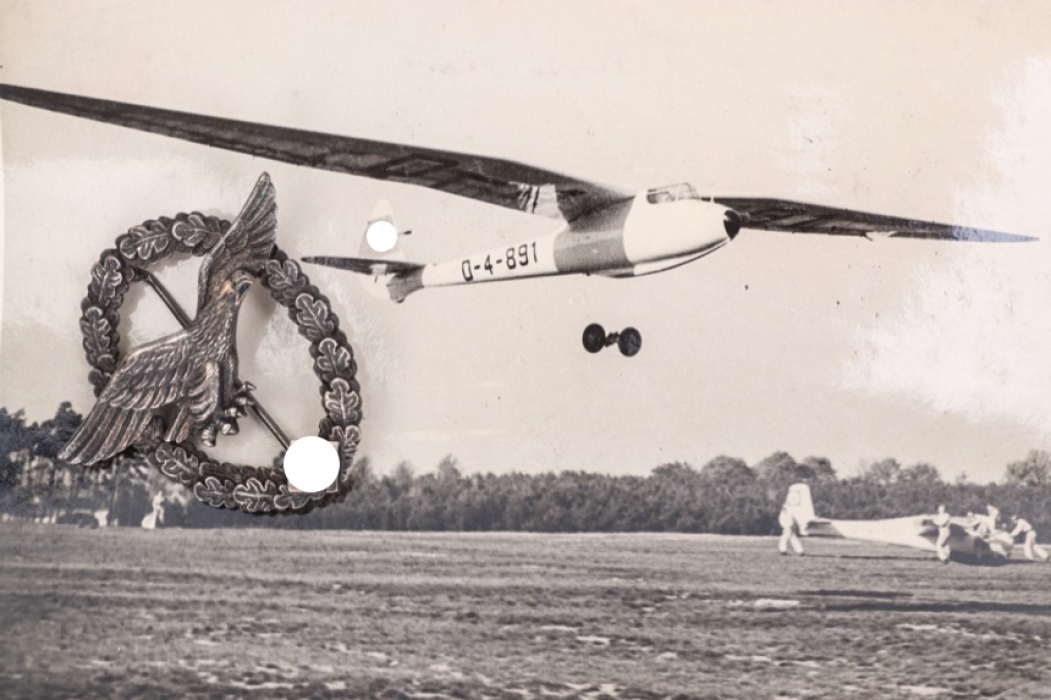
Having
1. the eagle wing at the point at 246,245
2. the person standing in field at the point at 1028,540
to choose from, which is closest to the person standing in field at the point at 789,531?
the person standing in field at the point at 1028,540

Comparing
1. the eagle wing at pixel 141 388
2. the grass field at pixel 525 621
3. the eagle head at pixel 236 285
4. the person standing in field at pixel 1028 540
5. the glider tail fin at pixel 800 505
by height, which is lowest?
the grass field at pixel 525 621

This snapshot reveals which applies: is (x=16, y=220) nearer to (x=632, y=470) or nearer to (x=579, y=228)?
(x=579, y=228)

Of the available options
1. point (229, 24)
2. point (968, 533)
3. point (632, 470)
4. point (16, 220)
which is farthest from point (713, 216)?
point (16, 220)

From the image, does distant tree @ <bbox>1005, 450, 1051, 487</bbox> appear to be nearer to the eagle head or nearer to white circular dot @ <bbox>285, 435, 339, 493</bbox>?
white circular dot @ <bbox>285, 435, 339, 493</bbox>

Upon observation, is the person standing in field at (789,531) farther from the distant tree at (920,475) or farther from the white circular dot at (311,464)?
the white circular dot at (311,464)

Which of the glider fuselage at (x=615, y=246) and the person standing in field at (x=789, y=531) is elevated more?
the glider fuselage at (x=615, y=246)

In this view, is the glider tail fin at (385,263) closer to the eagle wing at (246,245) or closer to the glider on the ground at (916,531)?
the eagle wing at (246,245)

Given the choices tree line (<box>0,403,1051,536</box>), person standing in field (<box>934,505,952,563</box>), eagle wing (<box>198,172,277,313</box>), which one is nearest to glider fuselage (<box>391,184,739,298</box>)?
eagle wing (<box>198,172,277,313</box>)
